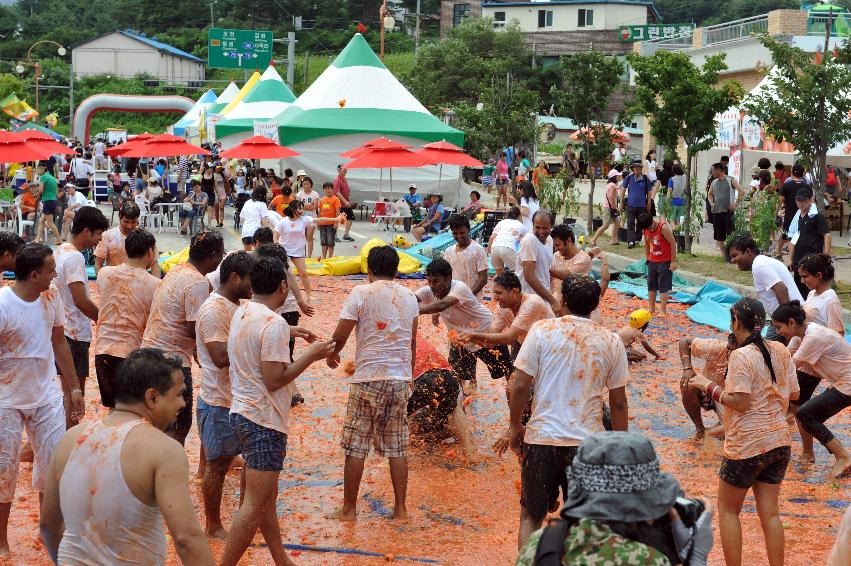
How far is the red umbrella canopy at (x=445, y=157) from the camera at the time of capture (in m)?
24.5

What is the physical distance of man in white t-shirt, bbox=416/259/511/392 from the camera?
882cm

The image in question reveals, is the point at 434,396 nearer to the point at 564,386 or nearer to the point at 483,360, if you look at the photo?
the point at 483,360

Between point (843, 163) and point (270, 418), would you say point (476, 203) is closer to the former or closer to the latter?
point (843, 163)

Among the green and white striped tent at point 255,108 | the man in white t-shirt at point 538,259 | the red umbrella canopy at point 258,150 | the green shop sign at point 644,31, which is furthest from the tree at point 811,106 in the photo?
the green shop sign at point 644,31

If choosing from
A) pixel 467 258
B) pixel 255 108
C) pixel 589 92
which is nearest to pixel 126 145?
pixel 255 108

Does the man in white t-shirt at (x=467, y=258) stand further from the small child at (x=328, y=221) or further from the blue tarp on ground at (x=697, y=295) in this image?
the small child at (x=328, y=221)

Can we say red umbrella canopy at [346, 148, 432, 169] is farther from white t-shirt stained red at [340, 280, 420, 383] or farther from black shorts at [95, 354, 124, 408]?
white t-shirt stained red at [340, 280, 420, 383]

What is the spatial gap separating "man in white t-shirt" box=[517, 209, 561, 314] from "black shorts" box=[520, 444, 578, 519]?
4.82 m

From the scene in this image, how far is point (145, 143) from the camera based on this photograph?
26.0 metres

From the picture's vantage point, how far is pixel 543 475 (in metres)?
5.68

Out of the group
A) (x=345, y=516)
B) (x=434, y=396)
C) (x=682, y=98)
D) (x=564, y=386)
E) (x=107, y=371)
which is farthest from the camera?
(x=682, y=98)

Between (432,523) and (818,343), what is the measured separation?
9.75 feet

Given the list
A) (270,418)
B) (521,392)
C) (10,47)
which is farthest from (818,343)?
(10,47)

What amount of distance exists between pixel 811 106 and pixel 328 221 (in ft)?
28.4
